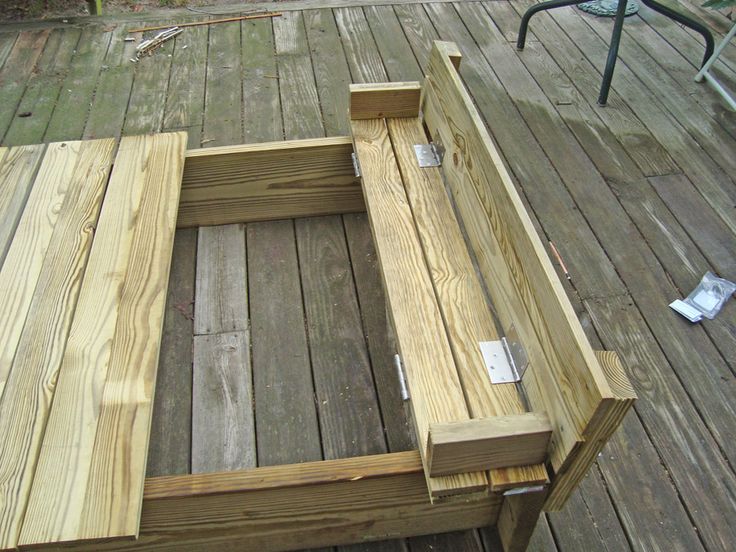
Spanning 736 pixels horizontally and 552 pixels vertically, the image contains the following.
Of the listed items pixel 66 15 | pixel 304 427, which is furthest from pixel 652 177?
pixel 66 15

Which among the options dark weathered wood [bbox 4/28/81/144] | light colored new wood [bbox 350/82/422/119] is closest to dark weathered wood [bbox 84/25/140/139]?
dark weathered wood [bbox 4/28/81/144]

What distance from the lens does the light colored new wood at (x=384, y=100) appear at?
7.13 feet

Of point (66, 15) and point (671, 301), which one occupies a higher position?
point (671, 301)

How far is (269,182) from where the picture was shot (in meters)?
2.30

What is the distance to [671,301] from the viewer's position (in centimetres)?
218

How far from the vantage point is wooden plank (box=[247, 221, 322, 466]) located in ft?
5.90

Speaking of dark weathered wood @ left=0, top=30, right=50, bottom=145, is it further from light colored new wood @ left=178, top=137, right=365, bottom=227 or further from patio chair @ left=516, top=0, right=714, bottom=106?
patio chair @ left=516, top=0, right=714, bottom=106

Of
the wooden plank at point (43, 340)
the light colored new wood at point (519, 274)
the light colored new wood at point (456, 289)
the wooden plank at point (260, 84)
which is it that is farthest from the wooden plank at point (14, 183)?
the light colored new wood at point (519, 274)

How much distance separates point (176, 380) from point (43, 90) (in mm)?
1919

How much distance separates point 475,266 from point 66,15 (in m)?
3.34

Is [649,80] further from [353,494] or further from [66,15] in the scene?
[66,15]

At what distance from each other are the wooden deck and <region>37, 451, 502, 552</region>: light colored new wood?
182 millimetres

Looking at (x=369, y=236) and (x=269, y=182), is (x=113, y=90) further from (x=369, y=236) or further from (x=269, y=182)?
(x=369, y=236)

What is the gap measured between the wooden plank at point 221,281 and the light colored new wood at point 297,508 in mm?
790
